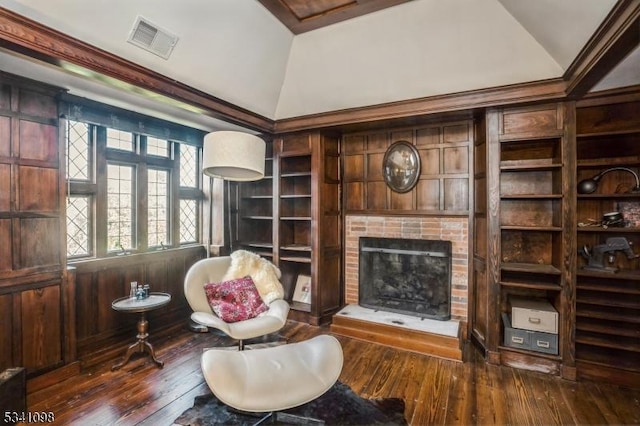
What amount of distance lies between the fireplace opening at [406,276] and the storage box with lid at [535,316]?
0.69m

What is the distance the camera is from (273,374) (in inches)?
73.7

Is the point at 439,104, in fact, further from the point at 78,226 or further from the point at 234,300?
the point at 78,226

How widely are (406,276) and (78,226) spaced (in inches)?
134

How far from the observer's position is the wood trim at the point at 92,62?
1.72 meters

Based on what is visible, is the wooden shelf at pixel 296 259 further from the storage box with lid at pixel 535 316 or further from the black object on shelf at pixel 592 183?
the black object on shelf at pixel 592 183

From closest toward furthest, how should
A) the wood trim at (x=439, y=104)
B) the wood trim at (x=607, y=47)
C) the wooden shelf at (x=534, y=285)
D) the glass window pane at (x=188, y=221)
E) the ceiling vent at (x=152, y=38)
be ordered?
the wood trim at (x=607, y=47) → the ceiling vent at (x=152, y=38) → the wood trim at (x=439, y=104) → the wooden shelf at (x=534, y=285) → the glass window pane at (x=188, y=221)

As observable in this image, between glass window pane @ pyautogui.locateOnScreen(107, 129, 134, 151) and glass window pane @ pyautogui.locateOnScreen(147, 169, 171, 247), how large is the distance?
1.13 feet

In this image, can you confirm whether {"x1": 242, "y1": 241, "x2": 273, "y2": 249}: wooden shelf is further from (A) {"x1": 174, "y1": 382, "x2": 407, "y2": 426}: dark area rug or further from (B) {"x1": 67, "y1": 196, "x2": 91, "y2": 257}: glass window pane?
(A) {"x1": 174, "y1": 382, "x2": 407, "y2": 426}: dark area rug

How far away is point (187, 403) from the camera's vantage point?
2.22 meters

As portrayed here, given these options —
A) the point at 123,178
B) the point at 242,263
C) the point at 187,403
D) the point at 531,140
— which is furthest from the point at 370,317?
the point at 123,178

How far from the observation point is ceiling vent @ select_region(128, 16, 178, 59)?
208 centimetres

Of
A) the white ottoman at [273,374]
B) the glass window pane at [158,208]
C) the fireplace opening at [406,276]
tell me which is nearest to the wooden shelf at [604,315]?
the fireplace opening at [406,276]

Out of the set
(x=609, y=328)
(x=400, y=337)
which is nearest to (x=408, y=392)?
(x=400, y=337)

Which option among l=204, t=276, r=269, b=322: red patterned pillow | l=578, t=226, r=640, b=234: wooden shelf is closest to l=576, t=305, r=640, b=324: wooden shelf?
l=578, t=226, r=640, b=234: wooden shelf
